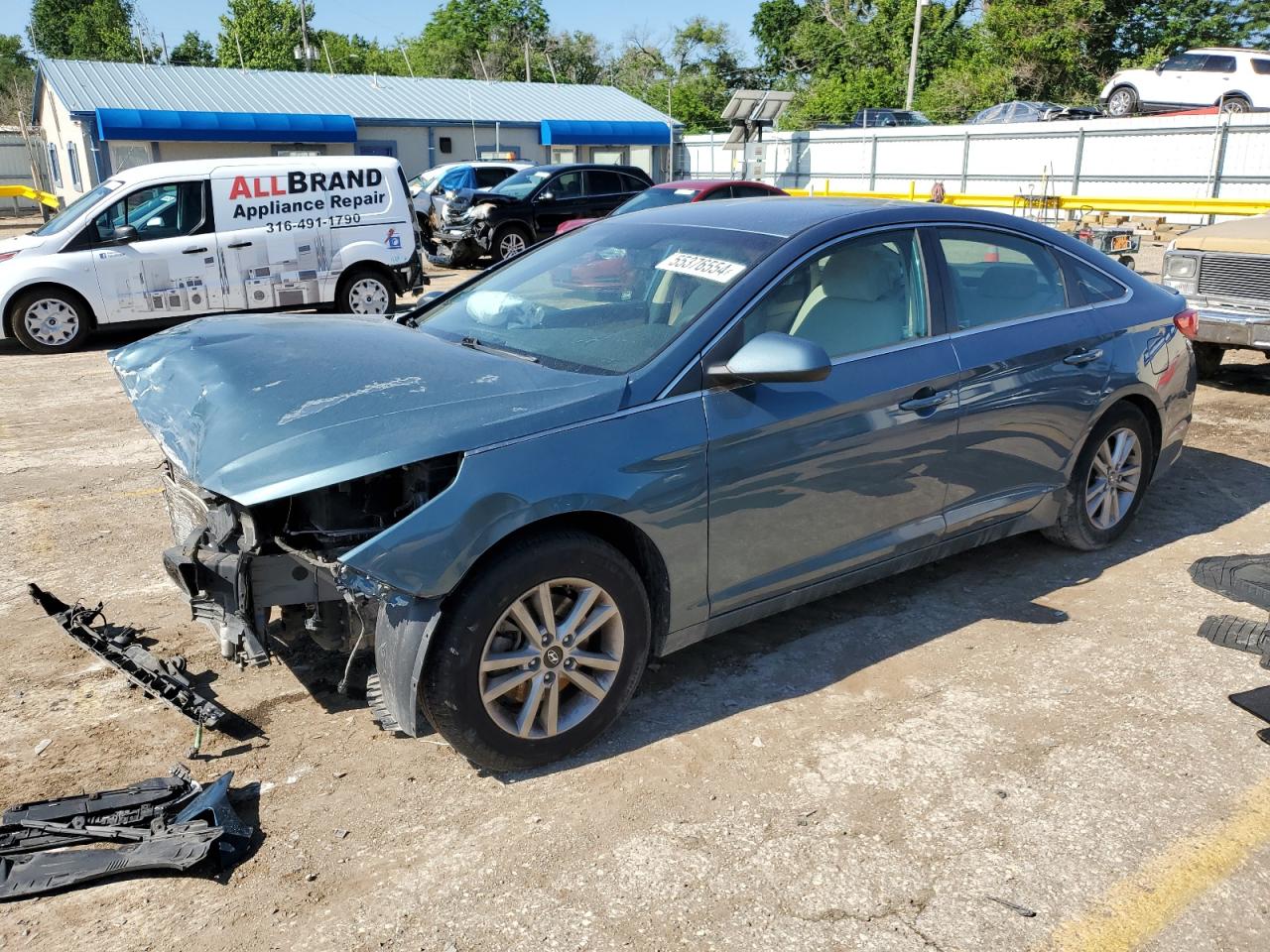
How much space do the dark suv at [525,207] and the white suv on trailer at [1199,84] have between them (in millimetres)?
17347

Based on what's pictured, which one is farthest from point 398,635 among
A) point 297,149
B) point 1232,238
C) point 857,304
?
point 297,149

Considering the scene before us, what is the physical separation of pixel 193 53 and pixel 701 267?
89.6m

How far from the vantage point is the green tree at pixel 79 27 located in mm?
75500

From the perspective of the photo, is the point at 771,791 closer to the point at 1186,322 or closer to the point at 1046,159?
the point at 1186,322

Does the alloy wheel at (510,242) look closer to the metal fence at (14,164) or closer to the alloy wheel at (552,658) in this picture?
the alloy wheel at (552,658)

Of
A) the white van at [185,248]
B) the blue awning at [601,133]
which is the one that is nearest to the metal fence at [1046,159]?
the blue awning at [601,133]

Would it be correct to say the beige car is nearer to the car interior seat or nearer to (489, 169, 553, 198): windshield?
the car interior seat

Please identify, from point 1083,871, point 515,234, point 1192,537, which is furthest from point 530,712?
point 515,234

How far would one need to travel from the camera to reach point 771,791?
320 centimetres

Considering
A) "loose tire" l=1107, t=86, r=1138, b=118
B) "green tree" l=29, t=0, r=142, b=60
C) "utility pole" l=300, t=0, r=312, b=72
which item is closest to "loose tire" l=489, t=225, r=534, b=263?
"loose tire" l=1107, t=86, r=1138, b=118

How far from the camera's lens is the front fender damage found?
2938mm

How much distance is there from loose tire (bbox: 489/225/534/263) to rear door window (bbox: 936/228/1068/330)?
45.5 ft

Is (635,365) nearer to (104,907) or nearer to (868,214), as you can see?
(868,214)

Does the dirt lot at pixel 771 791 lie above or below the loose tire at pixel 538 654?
below
